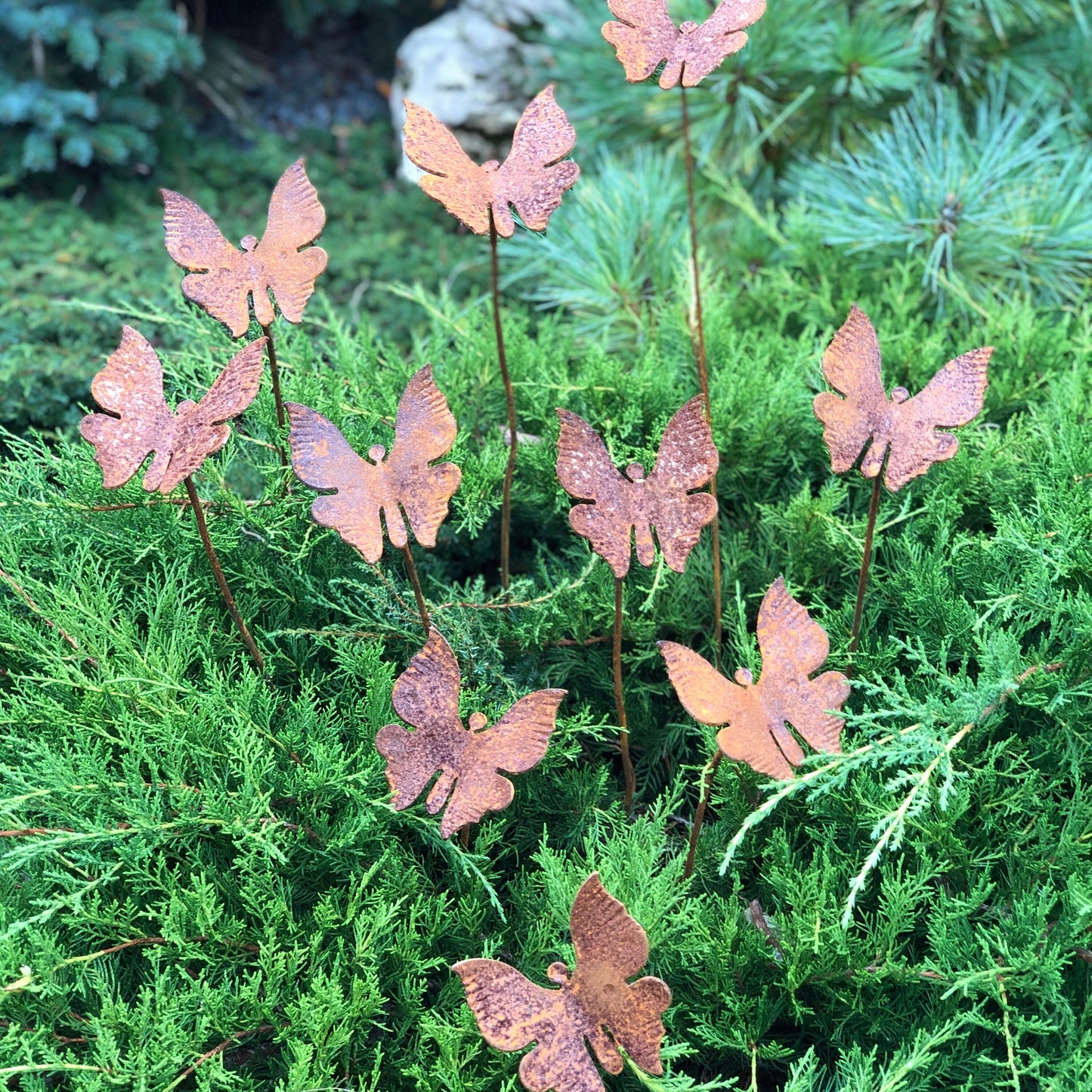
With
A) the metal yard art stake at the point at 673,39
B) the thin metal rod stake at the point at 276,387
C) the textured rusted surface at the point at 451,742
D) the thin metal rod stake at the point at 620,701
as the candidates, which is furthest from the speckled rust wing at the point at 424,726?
the metal yard art stake at the point at 673,39

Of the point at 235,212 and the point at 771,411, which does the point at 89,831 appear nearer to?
the point at 771,411

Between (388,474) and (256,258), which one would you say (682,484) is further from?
(256,258)

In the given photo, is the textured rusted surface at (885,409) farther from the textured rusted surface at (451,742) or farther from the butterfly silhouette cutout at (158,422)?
the butterfly silhouette cutout at (158,422)

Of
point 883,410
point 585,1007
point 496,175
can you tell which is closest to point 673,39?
point 496,175

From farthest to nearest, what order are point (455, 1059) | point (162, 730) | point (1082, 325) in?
point (1082, 325), point (162, 730), point (455, 1059)

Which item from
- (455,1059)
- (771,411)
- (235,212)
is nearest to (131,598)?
(455,1059)
